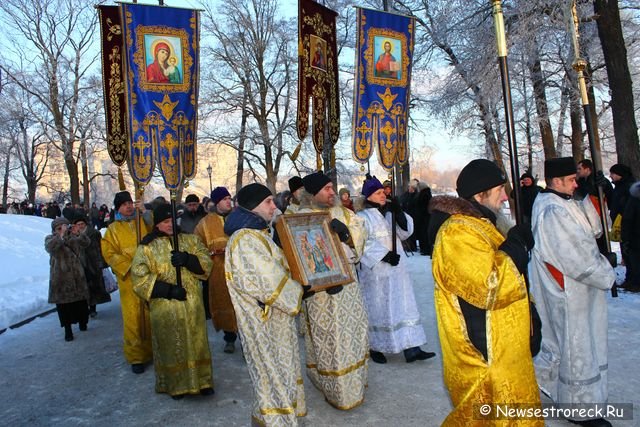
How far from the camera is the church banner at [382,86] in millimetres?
6426

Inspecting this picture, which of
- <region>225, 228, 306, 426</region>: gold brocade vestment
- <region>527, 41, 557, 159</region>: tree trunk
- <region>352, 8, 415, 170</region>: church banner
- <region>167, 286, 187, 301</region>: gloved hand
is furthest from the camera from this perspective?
<region>527, 41, 557, 159</region>: tree trunk

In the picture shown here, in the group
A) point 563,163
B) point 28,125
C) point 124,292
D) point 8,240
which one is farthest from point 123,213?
point 28,125

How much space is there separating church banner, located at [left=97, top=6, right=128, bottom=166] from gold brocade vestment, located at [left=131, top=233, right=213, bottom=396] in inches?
98.3

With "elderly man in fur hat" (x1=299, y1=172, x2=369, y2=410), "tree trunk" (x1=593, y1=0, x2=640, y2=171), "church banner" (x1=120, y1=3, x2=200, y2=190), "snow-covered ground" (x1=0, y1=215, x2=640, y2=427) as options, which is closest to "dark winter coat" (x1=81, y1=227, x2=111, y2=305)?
"snow-covered ground" (x1=0, y1=215, x2=640, y2=427)

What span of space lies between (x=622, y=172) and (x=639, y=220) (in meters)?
1.12

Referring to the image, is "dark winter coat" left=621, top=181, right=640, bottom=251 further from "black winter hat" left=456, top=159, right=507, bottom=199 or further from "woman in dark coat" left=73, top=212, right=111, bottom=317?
"woman in dark coat" left=73, top=212, right=111, bottom=317

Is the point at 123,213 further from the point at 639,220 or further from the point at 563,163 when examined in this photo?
the point at 639,220

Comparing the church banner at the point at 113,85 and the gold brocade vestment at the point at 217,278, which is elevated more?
the church banner at the point at 113,85

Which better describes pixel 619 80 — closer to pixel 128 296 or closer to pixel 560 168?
pixel 560 168

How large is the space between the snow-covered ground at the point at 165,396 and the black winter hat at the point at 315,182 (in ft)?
6.17

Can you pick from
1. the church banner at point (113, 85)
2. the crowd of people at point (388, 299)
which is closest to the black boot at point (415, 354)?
the crowd of people at point (388, 299)

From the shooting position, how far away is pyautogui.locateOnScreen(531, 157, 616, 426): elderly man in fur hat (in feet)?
11.8

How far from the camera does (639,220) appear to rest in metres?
7.95

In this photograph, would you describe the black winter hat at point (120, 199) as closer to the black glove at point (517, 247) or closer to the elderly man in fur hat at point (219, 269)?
the elderly man in fur hat at point (219, 269)
